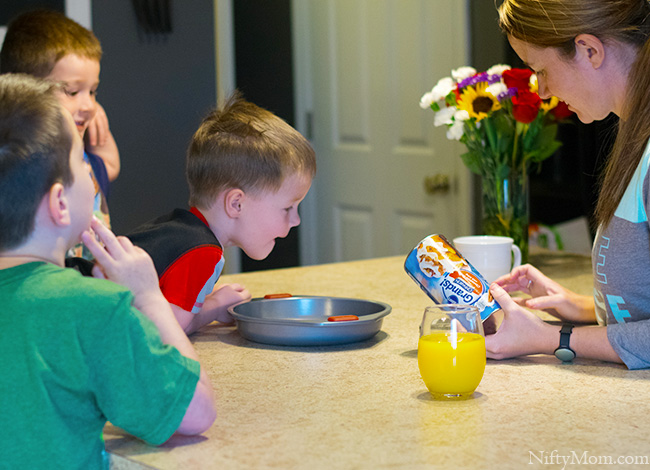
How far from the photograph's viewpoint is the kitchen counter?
0.87m

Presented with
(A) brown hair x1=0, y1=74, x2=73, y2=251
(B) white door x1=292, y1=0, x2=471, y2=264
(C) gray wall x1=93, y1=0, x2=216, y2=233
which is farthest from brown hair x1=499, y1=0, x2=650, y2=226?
(C) gray wall x1=93, y1=0, x2=216, y2=233

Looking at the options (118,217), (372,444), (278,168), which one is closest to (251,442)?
(372,444)

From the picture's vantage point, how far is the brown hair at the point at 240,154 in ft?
4.83

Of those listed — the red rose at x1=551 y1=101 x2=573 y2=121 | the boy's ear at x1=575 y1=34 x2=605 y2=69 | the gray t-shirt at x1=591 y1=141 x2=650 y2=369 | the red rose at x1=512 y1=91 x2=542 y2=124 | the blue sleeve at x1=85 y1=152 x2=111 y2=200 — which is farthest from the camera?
the blue sleeve at x1=85 y1=152 x2=111 y2=200

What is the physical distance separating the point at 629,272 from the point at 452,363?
40 cm

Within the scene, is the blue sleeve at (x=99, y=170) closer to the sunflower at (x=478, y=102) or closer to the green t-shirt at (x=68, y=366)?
the sunflower at (x=478, y=102)

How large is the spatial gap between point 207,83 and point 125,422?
2.84 meters

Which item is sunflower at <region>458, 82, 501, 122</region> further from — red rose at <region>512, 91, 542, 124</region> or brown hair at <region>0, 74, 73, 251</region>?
brown hair at <region>0, 74, 73, 251</region>

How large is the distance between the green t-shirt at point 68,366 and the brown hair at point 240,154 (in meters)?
0.60

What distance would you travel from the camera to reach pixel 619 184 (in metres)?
1.26

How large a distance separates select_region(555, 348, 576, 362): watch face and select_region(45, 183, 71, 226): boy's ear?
78 cm

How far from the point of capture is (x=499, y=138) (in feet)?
6.34

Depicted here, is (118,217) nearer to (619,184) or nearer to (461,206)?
(461,206)

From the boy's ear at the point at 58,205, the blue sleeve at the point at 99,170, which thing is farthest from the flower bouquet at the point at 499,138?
the boy's ear at the point at 58,205
